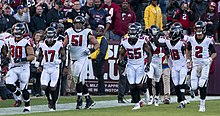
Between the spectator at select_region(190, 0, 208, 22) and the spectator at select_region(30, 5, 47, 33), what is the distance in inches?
190

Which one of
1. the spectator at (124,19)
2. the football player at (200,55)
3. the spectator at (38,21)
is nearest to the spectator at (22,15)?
the spectator at (38,21)

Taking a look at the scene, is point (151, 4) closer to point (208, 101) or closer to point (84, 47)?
point (208, 101)

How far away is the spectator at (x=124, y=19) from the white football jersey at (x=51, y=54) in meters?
5.95

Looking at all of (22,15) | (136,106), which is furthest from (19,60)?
(22,15)

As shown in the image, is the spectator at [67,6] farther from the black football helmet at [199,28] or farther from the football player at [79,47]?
the black football helmet at [199,28]

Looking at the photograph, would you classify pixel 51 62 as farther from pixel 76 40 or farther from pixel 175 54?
pixel 175 54

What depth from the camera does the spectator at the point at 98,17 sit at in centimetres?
2317

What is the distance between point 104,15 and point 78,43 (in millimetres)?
5364

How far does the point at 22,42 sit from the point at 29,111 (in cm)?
160

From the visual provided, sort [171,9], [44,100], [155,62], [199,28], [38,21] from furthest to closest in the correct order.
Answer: [171,9] → [38,21] → [44,100] → [155,62] → [199,28]

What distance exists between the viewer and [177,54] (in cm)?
1916

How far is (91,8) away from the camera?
23.7 meters

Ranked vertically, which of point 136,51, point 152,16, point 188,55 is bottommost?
point 188,55

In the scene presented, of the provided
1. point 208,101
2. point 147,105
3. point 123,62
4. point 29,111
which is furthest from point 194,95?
point 29,111
